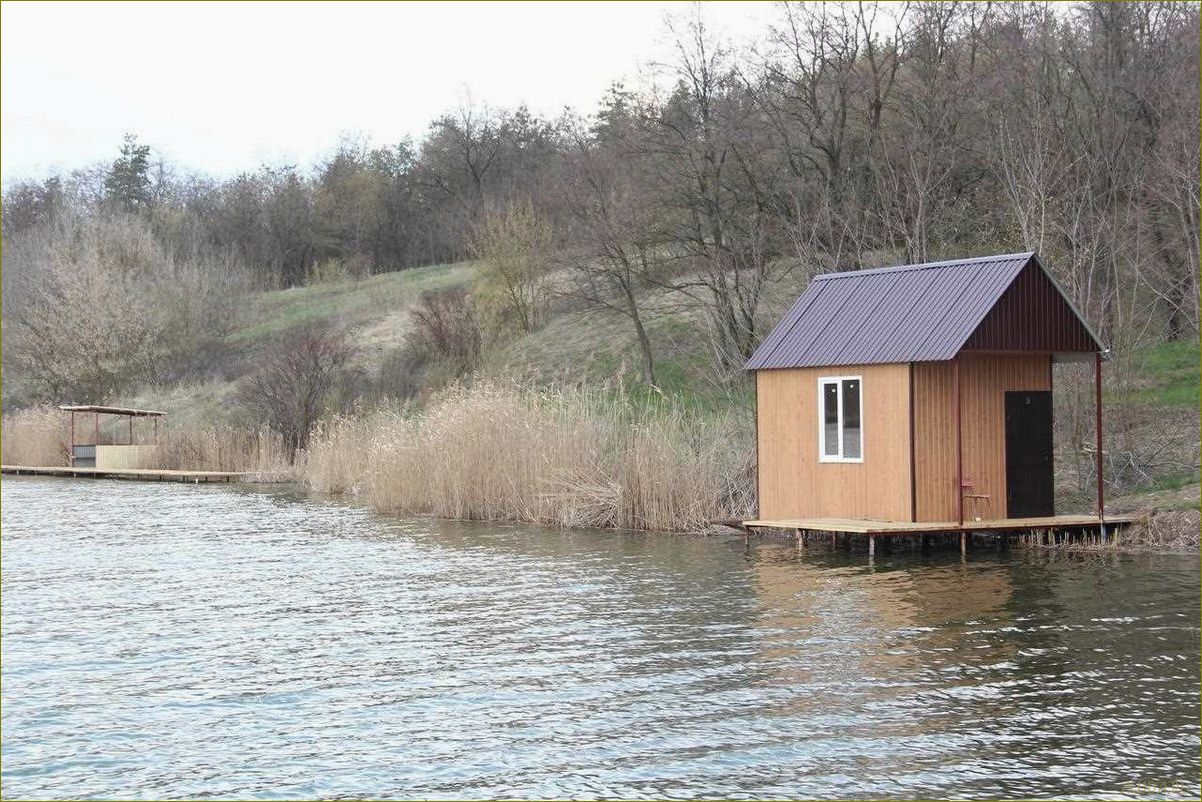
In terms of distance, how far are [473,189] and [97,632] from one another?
5449 centimetres

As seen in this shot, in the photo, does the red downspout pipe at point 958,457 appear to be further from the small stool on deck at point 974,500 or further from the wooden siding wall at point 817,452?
the wooden siding wall at point 817,452

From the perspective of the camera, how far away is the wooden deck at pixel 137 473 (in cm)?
4053

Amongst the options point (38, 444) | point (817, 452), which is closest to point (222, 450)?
point (38, 444)

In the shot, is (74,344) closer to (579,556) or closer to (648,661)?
(579,556)

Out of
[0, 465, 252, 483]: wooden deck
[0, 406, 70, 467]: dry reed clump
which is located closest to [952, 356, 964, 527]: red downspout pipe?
[0, 465, 252, 483]: wooden deck

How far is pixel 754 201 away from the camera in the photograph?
120ft

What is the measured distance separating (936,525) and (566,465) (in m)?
7.78

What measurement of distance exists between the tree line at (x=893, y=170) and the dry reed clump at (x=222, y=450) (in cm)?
865

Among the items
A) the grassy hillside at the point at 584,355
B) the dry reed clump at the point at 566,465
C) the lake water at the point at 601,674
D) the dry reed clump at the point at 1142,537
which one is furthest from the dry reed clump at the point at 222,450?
the dry reed clump at the point at 1142,537

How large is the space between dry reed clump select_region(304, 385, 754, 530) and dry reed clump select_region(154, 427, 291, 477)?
11200mm

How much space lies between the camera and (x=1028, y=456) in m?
22.2

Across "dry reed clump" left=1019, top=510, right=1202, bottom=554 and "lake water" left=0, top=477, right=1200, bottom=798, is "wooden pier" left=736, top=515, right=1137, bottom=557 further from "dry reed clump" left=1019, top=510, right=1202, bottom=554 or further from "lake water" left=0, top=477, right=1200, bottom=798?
"lake water" left=0, top=477, right=1200, bottom=798

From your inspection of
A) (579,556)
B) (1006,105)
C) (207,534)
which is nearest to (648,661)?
(579,556)

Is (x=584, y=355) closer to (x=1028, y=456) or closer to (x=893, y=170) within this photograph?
(x=893, y=170)
